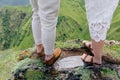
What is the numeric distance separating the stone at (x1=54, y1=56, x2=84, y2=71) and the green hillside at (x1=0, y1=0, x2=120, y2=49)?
8117cm

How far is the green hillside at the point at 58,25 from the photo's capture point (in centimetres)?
11392

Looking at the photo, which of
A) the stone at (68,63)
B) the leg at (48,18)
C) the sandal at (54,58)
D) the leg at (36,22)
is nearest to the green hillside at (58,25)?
the stone at (68,63)

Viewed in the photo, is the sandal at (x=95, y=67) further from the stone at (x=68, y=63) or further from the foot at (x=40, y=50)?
the foot at (x=40, y=50)

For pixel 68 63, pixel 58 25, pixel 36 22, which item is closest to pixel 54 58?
pixel 68 63

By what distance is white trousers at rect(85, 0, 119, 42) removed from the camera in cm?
770

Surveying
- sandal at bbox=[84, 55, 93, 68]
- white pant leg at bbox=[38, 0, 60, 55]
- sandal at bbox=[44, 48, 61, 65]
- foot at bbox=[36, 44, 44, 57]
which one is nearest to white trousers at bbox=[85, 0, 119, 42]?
white pant leg at bbox=[38, 0, 60, 55]

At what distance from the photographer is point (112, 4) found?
7.74 m

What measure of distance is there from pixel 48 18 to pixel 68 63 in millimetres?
2208

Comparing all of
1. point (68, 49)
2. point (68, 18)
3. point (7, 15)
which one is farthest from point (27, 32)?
point (68, 49)

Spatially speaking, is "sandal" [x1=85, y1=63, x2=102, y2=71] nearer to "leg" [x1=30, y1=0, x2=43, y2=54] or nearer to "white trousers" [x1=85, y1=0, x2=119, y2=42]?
"white trousers" [x1=85, y1=0, x2=119, y2=42]

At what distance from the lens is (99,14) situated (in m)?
7.75

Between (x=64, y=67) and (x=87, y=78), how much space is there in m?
0.86

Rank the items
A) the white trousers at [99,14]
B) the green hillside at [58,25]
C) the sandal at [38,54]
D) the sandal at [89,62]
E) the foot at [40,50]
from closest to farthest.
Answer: the white trousers at [99,14], the sandal at [89,62], the foot at [40,50], the sandal at [38,54], the green hillside at [58,25]

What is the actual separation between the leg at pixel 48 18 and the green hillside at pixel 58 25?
8290 cm
